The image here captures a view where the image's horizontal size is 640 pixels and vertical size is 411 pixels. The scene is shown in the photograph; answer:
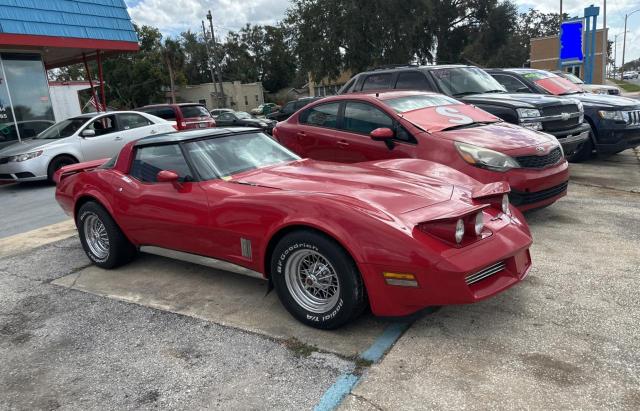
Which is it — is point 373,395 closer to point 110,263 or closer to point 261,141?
point 261,141

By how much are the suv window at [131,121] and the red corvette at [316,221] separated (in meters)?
6.98

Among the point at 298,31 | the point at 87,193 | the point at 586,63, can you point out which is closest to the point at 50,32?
the point at 87,193

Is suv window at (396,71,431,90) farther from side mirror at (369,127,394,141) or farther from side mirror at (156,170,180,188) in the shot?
side mirror at (156,170,180,188)

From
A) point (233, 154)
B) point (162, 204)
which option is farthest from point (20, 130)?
point (233, 154)

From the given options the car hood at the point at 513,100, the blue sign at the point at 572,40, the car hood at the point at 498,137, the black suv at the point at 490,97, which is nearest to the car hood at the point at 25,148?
the black suv at the point at 490,97

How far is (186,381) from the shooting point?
2.82 meters

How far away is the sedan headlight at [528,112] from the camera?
720 centimetres

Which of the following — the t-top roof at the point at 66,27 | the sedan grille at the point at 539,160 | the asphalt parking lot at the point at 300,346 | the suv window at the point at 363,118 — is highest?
the t-top roof at the point at 66,27

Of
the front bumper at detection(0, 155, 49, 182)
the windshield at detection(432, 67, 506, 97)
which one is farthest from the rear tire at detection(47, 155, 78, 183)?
the windshield at detection(432, 67, 506, 97)

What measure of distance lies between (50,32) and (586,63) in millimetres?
24602

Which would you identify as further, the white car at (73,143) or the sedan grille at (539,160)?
the white car at (73,143)

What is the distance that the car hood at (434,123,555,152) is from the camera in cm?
513

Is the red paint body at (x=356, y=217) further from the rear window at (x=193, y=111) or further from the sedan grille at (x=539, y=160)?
the rear window at (x=193, y=111)

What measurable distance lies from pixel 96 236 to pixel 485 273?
12.6 ft
